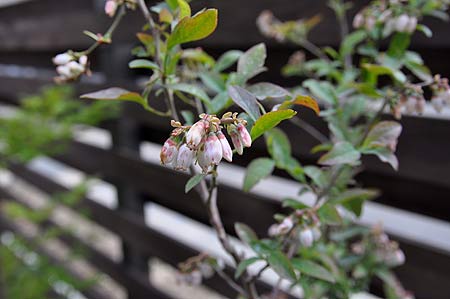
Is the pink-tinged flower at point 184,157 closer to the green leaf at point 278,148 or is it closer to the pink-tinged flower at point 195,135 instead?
the pink-tinged flower at point 195,135

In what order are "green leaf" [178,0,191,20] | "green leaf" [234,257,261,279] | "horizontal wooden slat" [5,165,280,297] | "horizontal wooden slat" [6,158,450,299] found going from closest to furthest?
1. "green leaf" [178,0,191,20]
2. "green leaf" [234,257,261,279]
3. "horizontal wooden slat" [6,158,450,299]
4. "horizontal wooden slat" [5,165,280,297]

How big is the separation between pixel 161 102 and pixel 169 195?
405mm

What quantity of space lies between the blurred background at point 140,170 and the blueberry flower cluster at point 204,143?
26.1 inches

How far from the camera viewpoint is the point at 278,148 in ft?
2.10

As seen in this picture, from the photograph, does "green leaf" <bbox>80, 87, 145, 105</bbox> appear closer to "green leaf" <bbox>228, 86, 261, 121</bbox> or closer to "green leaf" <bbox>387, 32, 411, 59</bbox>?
"green leaf" <bbox>228, 86, 261, 121</bbox>

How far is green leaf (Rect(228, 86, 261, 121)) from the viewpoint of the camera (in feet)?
1.34

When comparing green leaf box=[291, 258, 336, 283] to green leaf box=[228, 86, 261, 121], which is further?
green leaf box=[291, 258, 336, 283]

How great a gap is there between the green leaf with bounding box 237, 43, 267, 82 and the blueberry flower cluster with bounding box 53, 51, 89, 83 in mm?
187

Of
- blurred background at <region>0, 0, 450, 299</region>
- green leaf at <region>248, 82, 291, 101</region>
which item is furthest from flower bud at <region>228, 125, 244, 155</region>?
blurred background at <region>0, 0, 450, 299</region>

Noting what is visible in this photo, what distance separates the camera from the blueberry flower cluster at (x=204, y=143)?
0.35 m

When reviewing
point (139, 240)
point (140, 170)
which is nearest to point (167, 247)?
point (139, 240)

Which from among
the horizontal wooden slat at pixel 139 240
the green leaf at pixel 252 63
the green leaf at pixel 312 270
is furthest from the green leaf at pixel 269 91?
the horizontal wooden slat at pixel 139 240

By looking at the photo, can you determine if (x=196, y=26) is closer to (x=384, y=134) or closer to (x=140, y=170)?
(x=384, y=134)

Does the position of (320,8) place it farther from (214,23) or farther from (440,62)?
(214,23)
